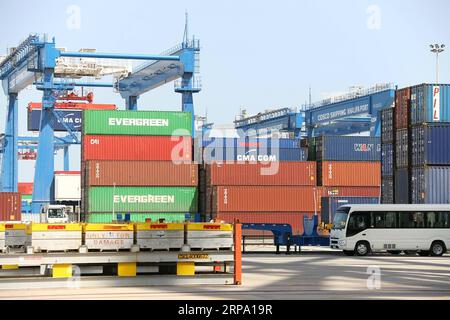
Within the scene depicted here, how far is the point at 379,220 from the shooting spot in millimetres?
39281

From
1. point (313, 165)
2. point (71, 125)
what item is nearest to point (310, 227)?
point (313, 165)

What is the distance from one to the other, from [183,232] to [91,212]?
37.4 m

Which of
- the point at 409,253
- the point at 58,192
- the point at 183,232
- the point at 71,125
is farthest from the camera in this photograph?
the point at 71,125

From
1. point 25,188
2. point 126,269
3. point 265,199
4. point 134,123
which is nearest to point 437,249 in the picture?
point 126,269

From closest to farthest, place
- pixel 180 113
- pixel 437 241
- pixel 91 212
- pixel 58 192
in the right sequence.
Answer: pixel 437 241 → pixel 91 212 → pixel 180 113 → pixel 58 192

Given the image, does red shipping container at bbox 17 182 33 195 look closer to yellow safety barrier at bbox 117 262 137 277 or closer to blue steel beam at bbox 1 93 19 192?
blue steel beam at bbox 1 93 19 192

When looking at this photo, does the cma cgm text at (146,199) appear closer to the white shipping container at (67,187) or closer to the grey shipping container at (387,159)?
the grey shipping container at (387,159)

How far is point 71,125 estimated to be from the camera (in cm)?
10975

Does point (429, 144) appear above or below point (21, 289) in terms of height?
above

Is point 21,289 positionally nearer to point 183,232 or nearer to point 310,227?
point 183,232

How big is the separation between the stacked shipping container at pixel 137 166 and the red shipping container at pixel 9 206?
Result: 9.24 meters

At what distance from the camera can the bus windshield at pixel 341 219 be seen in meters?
39.7

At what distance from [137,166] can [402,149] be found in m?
21.2

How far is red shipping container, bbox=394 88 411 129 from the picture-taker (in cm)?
4481
